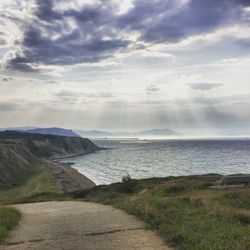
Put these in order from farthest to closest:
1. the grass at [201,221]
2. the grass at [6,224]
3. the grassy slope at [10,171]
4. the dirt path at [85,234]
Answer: the grassy slope at [10,171] → the grass at [6,224] → the dirt path at [85,234] → the grass at [201,221]

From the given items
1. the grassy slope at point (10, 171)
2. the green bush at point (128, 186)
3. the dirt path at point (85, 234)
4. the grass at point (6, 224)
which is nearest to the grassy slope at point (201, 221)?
the dirt path at point (85, 234)

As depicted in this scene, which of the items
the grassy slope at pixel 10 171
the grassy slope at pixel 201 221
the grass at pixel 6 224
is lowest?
the grassy slope at pixel 10 171

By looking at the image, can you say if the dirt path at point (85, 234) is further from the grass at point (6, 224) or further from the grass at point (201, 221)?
the grass at point (201, 221)

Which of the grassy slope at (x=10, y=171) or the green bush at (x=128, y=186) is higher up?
the green bush at (x=128, y=186)

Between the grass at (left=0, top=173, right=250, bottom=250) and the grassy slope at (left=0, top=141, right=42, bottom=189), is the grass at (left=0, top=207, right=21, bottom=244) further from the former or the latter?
the grassy slope at (left=0, top=141, right=42, bottom=189)

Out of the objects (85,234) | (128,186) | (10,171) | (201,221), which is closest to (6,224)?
(85,234)

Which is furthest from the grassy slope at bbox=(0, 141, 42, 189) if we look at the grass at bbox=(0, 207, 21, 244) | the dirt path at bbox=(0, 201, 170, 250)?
the dirt path at bbox=(0, 201, 170, 250)

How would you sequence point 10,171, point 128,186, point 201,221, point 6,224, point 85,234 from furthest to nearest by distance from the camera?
point 10,171 → point 128,186 → point 6,224 → point 201,221 → point 85,234

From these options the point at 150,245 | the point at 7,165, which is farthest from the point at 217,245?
the point at 7,165

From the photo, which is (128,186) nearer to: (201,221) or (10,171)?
(201,221)

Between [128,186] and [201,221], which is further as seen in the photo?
[128,186]

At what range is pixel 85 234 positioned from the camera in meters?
13.1

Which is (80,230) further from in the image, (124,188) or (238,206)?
(124,188)

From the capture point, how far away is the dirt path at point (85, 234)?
1152 cm
